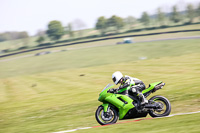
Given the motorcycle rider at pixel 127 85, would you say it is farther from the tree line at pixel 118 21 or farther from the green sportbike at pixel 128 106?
the tree line at pixel 118 21

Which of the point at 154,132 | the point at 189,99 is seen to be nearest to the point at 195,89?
the point at 189,99

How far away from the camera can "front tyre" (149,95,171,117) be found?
30.5 feet

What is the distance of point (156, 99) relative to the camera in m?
9.44

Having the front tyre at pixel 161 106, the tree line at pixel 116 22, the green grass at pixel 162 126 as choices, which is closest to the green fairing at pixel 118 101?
the green grass at pixel 162 126

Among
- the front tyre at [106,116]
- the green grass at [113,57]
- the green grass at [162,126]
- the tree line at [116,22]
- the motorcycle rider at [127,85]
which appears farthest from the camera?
the tree line at [116,22]

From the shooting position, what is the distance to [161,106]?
9328 mm

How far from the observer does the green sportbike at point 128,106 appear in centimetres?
930

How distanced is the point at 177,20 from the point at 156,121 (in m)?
120

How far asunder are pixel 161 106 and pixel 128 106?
1.13 m

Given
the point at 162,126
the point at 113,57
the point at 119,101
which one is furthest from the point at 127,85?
the point at 113,57

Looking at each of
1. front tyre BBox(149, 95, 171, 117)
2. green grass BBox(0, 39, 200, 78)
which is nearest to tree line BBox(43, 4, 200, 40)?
green grass BBox(0, 39, 200, 78)

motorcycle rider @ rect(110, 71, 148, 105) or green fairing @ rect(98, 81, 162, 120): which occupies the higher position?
motorcycle rider @ rect(110, 71, 148, 105)

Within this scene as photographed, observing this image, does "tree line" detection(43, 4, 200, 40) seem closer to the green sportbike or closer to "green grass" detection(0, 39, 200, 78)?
"green grass" detection(0, 39, 200, 78)

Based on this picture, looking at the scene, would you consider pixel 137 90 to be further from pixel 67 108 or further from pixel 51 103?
pixel 51 103
